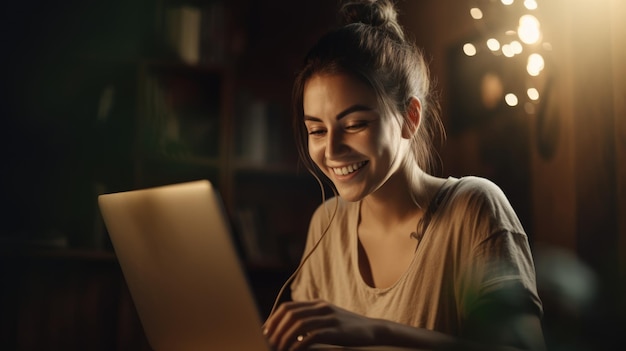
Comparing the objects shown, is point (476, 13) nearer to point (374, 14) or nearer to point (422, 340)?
point (374, 14)

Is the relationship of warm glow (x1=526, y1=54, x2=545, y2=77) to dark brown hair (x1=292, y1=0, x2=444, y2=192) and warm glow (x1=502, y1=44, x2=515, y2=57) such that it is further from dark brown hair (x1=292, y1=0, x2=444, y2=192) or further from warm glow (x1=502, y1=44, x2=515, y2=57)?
dark brown hair (x1=292, y1=0, x2=444, y2=192)

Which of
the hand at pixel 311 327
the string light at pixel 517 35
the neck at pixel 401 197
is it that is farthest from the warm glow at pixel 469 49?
the hand at pixel 311 327

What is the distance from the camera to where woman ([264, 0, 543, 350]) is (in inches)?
42.4

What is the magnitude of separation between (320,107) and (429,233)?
0.30 meters

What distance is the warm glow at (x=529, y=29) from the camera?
1.42m

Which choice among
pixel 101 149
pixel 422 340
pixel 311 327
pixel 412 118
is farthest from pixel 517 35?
pixel 101 149

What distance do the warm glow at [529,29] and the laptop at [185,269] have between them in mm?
861

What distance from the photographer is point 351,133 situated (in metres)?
1.18

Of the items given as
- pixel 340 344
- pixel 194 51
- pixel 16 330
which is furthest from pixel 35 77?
pixel 340 344

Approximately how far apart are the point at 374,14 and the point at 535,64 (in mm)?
441

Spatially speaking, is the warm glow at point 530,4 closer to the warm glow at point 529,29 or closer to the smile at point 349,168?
the warm glow at point 529,29

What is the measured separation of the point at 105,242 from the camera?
2020mm

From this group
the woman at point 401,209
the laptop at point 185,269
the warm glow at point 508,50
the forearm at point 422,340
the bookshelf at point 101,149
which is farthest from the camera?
the bookshelf at point 101,149

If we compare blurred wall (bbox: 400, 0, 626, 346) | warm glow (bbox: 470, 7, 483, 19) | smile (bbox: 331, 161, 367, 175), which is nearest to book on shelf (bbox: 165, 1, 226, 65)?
blurred wall (bbox: 400, 0, 626, 346)
